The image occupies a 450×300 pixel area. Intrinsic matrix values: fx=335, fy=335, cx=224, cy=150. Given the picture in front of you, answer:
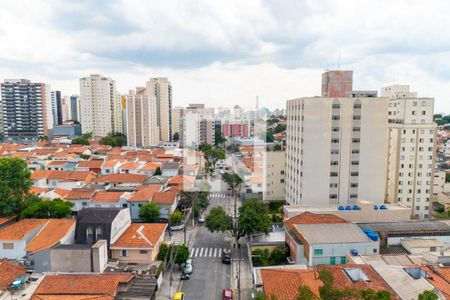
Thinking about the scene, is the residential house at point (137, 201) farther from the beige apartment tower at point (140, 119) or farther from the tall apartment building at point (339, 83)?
the beige apartment tower at point (140, 119)

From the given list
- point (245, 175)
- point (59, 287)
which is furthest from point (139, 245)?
point (245, 175)

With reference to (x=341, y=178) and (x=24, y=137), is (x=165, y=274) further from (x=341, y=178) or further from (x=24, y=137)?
(x=24, y=137)

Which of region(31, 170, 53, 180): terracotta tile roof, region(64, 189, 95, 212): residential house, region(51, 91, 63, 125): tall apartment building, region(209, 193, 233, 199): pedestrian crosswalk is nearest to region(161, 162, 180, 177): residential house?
region(209, 193, 233, 199): pedestrian crosswalk

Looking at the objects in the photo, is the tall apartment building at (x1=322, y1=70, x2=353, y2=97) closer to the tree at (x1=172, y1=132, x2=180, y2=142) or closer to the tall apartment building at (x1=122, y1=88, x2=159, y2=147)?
the tall apartment building at (x1=122, y1=88, x2=159, y2=147)

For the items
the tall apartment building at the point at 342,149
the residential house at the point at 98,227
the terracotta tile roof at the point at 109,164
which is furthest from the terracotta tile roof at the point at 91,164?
the tall apartment building at the point at 342,149

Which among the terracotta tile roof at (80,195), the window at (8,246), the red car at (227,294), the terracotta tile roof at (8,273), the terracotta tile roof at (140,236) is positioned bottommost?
→ the red car at (227,294)

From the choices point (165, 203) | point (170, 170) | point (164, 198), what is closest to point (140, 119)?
point (170, 170)

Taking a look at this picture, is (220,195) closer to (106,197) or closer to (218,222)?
(106,197)
